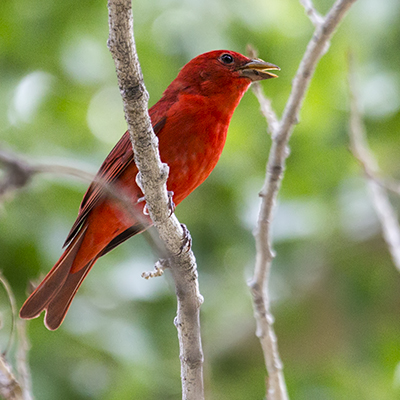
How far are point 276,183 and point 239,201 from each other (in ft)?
7.14

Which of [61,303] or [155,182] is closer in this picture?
[155,182]

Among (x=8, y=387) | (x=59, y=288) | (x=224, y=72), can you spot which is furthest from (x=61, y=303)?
(x=8, y=387)

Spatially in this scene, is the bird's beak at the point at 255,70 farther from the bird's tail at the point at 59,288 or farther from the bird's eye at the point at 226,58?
the bird's tail at the point at 59,288

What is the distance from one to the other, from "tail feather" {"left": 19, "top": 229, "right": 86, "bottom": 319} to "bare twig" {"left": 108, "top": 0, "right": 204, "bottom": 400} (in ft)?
3.43

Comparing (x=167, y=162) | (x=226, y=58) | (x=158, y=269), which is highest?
(x=226, y=58)

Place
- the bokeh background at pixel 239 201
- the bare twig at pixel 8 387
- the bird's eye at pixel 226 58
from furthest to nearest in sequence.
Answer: the bokeh background at pixel 239 201 < the bird's eye at pixel 226 58 < the bare twig at pixel 8 387

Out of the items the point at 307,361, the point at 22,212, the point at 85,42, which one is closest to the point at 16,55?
the point at 85,42

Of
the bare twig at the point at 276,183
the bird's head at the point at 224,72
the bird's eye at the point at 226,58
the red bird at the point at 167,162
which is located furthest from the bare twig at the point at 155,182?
the bird's eye at the point at 226,58

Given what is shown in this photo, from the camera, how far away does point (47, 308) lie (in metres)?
3.22

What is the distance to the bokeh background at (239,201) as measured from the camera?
4.28 m

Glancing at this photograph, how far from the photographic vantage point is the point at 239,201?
462 centimetres

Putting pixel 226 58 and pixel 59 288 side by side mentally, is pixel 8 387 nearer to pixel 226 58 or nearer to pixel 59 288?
pixel 59 288

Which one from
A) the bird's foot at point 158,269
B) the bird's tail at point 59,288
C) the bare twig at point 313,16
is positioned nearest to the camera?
the bird's foot at point 158,269

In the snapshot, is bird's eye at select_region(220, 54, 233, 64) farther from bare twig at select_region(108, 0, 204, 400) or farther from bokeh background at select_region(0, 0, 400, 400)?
bare twig at select_region(108, 0, 204, 400)
